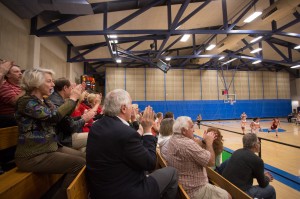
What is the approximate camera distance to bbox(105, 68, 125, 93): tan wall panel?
19031 mm

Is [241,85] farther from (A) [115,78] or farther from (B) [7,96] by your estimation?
(B) [7,96]

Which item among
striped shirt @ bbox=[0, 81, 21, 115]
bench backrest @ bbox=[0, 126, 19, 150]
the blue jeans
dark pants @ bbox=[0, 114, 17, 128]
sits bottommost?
the blue jeans

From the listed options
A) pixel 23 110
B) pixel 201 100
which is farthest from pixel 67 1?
pixel 201 100

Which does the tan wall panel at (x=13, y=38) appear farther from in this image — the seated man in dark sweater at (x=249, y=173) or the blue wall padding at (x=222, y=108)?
the blue wall padding at (x=222, y=108)

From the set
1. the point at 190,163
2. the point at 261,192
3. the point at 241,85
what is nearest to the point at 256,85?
the point at 241,85

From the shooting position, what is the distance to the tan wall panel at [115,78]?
1903 cm

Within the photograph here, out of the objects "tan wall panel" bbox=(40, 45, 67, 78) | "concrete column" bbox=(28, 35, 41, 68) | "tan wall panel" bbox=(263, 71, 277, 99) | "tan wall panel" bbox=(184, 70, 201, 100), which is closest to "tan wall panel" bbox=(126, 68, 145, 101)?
"tan wall panel" bbox=(184, 70, 201, 100)

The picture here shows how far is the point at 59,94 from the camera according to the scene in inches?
105

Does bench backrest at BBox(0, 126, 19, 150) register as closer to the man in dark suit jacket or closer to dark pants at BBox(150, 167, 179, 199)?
the man in dark suit jacket

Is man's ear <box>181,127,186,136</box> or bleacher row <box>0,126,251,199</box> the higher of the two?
man's ear <box>181,127,186,136</box>

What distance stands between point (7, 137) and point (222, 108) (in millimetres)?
21767

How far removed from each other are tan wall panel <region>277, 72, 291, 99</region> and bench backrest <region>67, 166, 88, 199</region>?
2729 cm

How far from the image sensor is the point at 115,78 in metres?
19.2

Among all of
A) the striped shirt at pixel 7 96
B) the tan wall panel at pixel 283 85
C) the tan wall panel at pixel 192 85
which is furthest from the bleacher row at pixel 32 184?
the tan wall panel at pixel 283 85
